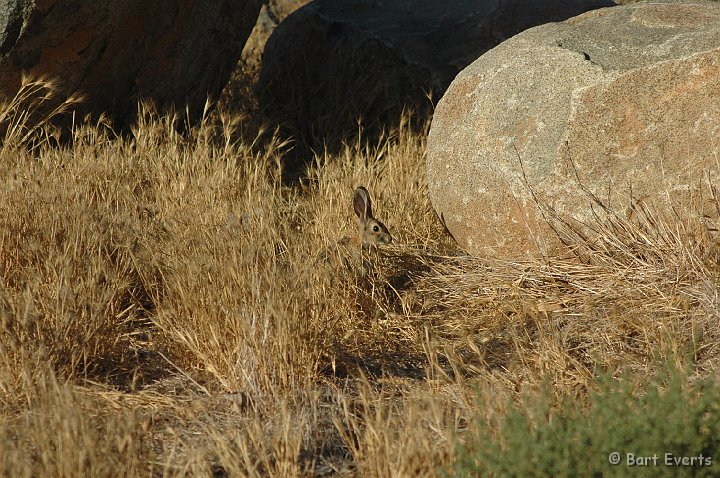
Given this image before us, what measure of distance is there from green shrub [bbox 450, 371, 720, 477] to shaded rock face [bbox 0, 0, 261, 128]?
326 cm

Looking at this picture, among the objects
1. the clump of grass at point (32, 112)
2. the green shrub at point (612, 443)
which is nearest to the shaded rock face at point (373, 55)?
the clump of grass at point (32, 112)

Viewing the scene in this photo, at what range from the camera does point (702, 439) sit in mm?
2551

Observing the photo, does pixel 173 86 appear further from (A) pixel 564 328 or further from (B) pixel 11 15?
(A) pixel 564 328

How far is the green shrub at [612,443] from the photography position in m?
2.50

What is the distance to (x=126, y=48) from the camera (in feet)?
18.1

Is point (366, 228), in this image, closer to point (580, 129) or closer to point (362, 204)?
point (362, 204)

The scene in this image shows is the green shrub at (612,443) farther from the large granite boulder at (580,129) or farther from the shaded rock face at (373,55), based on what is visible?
the shaded rock face at (373,55)

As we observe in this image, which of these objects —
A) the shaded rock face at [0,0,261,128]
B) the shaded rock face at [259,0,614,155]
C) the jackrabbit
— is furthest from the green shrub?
the shaded rock face at [259,0,614,155]

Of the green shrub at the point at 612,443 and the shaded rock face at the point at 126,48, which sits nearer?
the green shrub at the point at 612,443

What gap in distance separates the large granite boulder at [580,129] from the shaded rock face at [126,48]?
200 cm

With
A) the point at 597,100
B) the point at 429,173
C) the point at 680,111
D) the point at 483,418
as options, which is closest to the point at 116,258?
the point at 429,173

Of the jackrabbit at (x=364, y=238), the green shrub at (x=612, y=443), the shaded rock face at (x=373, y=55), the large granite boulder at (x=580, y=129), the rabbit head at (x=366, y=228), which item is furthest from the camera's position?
the shaded rock face at (x=373, y=55)

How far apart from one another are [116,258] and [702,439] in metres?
2.40

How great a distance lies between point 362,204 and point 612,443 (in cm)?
211
